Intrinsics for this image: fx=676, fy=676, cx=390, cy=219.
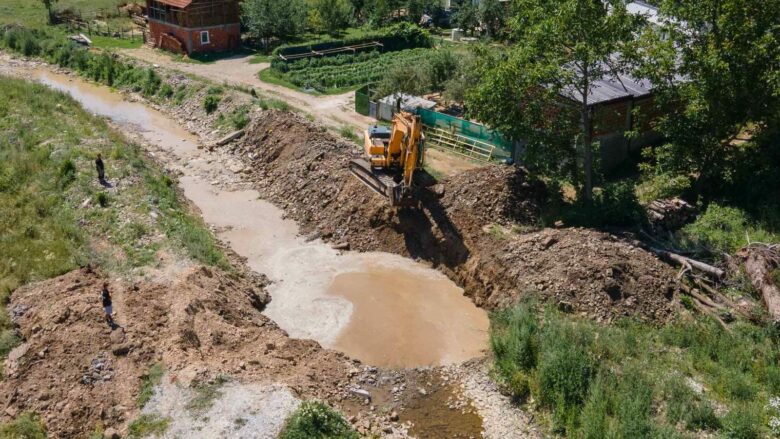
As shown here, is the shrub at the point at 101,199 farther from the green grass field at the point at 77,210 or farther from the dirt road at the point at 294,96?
the dirt road at the point at 294,96

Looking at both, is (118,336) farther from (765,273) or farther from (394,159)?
(765,273)

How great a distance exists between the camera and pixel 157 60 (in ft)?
159

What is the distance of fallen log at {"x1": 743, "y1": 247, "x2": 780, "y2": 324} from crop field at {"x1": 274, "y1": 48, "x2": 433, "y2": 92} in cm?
2485

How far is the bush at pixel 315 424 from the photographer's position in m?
15.3

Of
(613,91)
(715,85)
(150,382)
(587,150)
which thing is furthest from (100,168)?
(715,85)

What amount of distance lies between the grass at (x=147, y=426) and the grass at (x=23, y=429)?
2010mm

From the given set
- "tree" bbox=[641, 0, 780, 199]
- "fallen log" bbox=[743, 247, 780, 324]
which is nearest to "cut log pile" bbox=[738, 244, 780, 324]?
"fallen log" bbox=[743, 247, 780, 324]

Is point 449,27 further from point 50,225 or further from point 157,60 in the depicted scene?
point 50,225

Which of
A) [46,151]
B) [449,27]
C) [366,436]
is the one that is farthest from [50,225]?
[449,27]

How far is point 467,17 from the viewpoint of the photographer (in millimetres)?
56188

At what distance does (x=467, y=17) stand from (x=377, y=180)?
34.7 metres

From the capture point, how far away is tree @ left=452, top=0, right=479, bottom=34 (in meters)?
56.0

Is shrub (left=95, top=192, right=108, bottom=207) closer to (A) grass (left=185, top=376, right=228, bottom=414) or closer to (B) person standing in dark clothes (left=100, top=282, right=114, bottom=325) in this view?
(B) person standing in dark clothes (left=100, top=282, right=114, bottom=325)

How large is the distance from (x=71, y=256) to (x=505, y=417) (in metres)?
14.6
